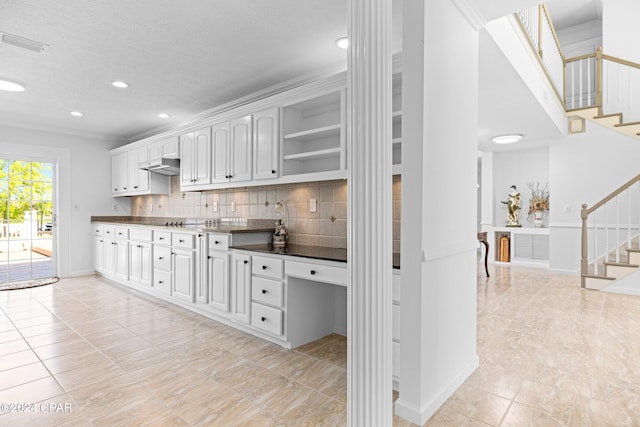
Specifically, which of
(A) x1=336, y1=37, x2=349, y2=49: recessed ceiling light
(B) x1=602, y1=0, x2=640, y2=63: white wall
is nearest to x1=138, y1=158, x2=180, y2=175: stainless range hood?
(A) x1=336, y1=37, x2=349, y2=49: recessed ceiling light

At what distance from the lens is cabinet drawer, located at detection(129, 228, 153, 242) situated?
4.64m

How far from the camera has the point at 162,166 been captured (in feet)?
15.8

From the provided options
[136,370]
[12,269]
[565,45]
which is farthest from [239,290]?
[565,45]

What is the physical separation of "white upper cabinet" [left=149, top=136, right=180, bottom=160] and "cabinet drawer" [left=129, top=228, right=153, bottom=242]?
105cm

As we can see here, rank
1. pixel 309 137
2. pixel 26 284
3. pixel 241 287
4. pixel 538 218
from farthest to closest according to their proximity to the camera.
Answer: pixel 538 218 < pixel 26 284 < pixel 309 137 < pixel 241 287

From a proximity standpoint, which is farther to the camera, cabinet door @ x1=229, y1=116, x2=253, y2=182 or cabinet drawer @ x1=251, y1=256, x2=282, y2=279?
cabinet door @ x1=229, y1=116, x2=253, y2=182

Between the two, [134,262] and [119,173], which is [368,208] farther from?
[119,173]

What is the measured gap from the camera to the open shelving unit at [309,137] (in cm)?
331

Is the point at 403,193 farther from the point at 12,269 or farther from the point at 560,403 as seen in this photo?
the point at 12,269

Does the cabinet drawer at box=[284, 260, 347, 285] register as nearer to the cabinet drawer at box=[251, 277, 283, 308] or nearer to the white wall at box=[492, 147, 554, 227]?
the cabinet drawer at box=[251, 277, 283, 308]

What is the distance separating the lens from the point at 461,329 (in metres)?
2.29

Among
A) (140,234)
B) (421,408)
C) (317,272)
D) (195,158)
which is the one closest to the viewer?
(421,408)

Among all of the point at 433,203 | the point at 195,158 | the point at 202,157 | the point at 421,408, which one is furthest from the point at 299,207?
the point at 421,408

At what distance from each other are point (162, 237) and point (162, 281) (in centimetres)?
54
